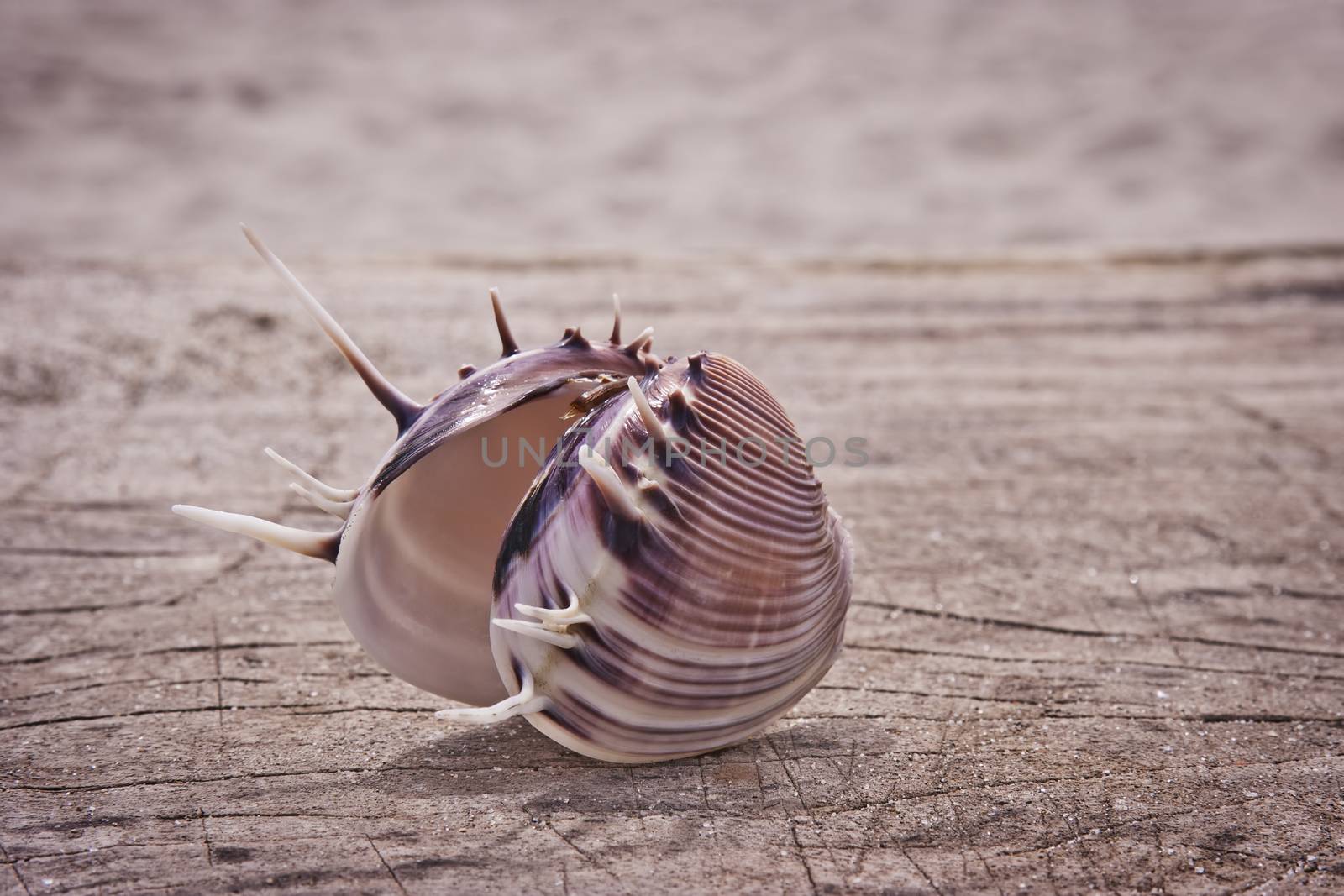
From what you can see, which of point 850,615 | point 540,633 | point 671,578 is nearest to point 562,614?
point 540,633

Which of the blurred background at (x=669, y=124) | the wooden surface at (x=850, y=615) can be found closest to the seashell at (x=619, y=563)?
the wooden surface at (x=850, y=615)

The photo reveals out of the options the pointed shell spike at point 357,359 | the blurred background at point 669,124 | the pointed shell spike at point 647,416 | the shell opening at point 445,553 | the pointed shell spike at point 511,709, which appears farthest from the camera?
the blurred background at point 669,124

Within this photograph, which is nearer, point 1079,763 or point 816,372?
point 1079,763

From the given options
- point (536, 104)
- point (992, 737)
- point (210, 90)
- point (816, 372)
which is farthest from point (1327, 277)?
point (210, 90)

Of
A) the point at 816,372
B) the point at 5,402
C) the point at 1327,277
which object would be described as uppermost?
the point at 1327,277

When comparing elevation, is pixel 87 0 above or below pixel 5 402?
above

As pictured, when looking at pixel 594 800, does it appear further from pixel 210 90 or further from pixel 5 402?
pixel 210 90

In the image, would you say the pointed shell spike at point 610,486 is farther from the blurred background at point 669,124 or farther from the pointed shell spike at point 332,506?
the blurred background at point 669,124
